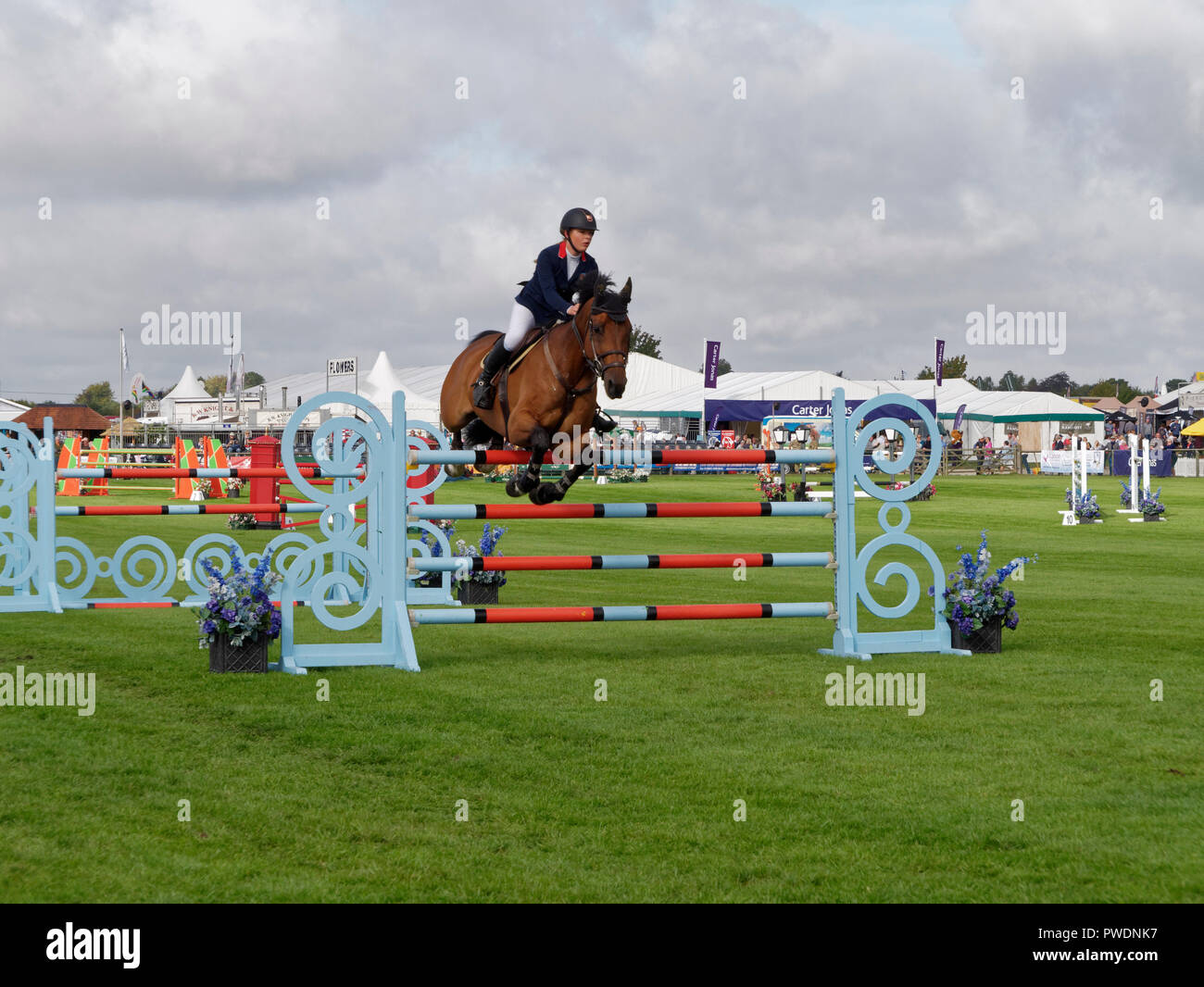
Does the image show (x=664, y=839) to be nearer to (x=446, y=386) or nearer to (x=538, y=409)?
(x=538, y=409)

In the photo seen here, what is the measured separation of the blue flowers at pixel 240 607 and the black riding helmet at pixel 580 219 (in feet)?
10.3

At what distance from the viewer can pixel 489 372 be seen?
8.38 m

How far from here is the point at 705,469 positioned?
49469mm

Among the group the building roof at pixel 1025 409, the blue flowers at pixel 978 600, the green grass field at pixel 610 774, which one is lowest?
the green grass field at pixel 610 774

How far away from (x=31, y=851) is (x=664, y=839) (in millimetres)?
2365

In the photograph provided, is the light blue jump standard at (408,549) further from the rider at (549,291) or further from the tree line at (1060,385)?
the tree line at (1060,385)

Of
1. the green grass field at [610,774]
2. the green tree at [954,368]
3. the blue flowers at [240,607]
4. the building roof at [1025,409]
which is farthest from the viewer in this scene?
the green tree at [954,368]

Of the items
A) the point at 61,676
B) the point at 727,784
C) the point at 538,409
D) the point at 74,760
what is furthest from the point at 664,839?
the point at 61,676

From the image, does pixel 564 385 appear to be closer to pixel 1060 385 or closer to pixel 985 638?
pixel 985 638

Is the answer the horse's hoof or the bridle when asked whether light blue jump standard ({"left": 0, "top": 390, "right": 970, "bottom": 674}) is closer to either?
the horse's hoof

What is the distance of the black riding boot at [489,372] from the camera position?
326 inches

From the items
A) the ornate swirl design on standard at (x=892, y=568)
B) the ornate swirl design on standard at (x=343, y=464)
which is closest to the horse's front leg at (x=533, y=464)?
the ornate swirl design on standard at (x=343, y=464)

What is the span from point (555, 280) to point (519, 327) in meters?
0.43

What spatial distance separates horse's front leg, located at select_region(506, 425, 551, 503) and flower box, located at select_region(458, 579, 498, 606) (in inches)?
175
